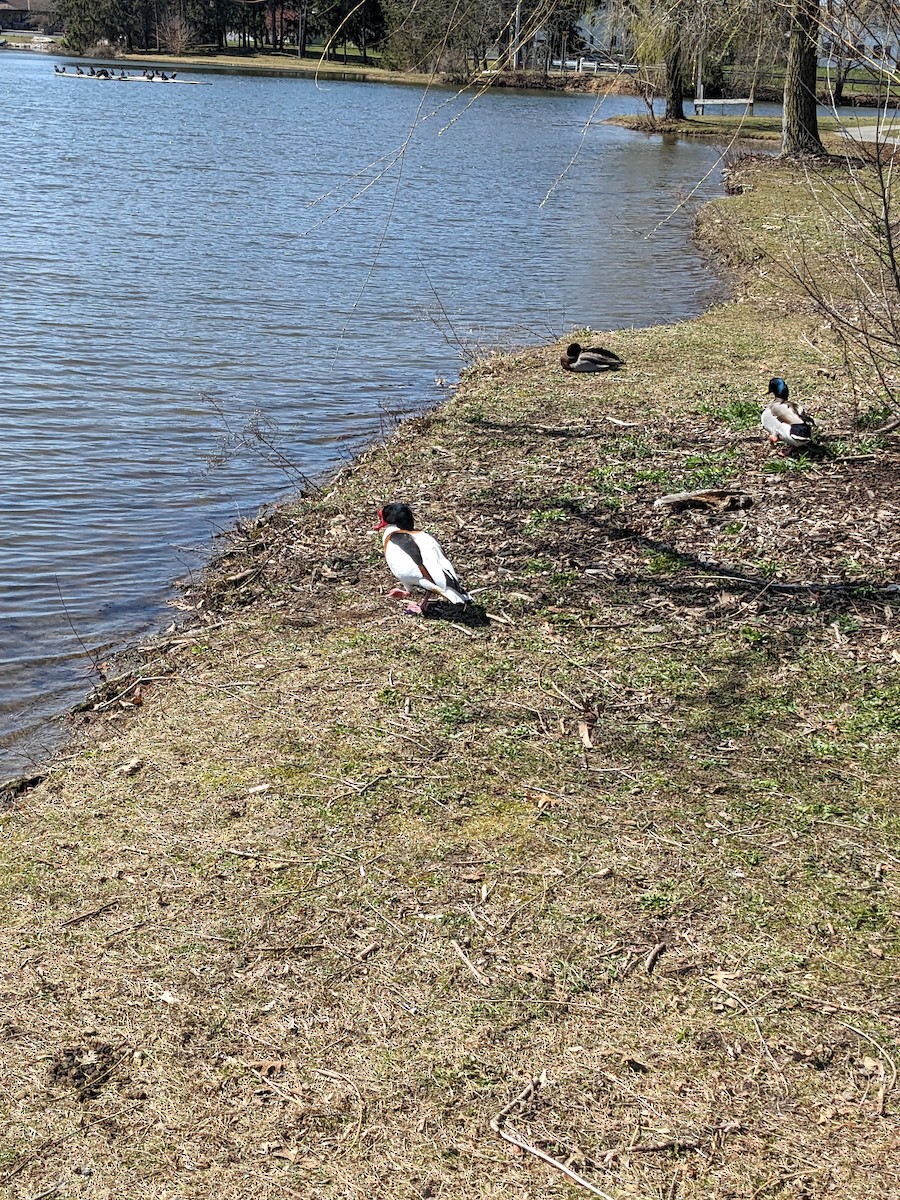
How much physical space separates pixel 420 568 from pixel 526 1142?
3.03m

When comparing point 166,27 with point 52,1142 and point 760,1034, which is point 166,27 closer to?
point 52,1142

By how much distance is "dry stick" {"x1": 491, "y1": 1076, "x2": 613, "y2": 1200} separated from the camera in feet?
8.86

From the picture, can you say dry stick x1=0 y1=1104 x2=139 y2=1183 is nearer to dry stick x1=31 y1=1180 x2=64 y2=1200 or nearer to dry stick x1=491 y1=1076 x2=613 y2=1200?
dry stick x1=31 y1=1180 x2=64 y2=1200

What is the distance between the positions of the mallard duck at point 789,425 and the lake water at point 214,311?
8.81ft

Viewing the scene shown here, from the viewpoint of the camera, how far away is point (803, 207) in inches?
757

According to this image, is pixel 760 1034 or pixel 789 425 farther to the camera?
pixel 789 425

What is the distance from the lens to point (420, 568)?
17.9 ft

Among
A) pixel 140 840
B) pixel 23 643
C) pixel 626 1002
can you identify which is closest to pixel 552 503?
pixel 23 643

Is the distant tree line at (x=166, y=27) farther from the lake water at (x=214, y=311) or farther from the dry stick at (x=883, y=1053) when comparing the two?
the dry stick at (x=883, y=1053)

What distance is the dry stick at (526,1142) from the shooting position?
270cm

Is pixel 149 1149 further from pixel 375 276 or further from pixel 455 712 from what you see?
pixel 375 276

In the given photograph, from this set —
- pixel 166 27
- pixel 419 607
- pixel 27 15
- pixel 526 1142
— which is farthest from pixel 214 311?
pixel 27 15

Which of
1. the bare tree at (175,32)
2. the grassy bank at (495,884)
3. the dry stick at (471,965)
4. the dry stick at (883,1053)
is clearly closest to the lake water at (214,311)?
the grassy bank at (495,884)

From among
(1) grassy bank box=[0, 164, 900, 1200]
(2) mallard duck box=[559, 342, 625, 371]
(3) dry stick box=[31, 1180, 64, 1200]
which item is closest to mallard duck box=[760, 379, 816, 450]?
(1) grassy bank box=[0, 164, 900, 1200]
